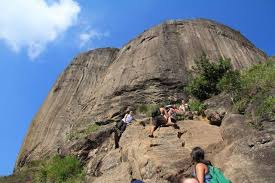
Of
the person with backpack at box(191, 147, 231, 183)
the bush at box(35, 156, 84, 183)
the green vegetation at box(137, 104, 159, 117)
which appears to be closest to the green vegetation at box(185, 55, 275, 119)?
the green vegetation at box(137, 104, 159, 117)

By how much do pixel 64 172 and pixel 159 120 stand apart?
5.64m

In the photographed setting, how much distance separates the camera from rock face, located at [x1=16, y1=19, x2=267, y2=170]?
29.2 metres

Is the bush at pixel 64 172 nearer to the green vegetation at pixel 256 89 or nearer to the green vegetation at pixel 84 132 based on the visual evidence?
the green vegetation at pixel 84 132

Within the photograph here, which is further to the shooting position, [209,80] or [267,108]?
[209,80]

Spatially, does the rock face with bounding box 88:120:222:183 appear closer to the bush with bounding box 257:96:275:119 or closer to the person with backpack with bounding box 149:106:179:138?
the person with backpack with bounding box 149:106:179:138

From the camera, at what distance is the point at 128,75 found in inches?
1232

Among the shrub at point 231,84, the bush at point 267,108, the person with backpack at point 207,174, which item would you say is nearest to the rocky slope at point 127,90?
the shrub at point 231,84

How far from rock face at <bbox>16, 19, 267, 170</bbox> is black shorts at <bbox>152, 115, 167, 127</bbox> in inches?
279

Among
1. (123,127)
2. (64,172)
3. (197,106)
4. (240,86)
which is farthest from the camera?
(197,106)

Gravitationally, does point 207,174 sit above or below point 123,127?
below

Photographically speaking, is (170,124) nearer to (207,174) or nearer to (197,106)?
(197,106)

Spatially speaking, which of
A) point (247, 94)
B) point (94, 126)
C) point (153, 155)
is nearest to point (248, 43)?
point (94, 126)

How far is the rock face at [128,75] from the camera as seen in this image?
2920 centimetres

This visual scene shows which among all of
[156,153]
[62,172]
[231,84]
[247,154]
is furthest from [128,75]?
[247,154]
